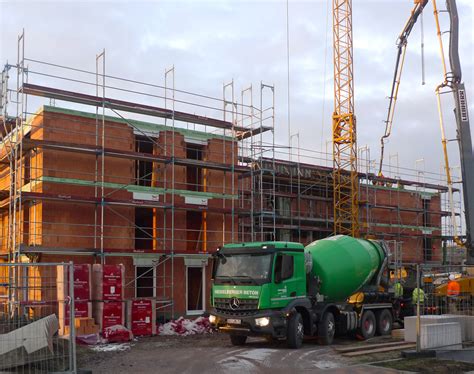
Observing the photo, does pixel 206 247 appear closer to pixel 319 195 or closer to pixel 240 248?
pixel 240 248

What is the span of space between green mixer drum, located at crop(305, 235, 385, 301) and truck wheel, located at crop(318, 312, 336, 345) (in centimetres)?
76

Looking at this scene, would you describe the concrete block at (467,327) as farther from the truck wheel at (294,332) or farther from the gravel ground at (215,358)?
the truck wheel at (294,332)

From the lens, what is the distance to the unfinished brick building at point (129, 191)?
20.5m

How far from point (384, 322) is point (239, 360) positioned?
7.72 m


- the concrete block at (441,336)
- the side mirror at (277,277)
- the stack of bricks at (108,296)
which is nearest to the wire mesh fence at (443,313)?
the concrete block at (441,336)

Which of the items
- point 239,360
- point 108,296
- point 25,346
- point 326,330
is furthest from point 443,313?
point 25,346

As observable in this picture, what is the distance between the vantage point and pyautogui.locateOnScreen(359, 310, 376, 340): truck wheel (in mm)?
18828

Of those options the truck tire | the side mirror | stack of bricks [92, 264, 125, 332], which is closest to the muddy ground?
stack of bricks [92, 264, 125, 332]

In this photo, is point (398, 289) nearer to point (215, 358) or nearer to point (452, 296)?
point (452, 296)

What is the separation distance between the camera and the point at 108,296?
62.4 ft

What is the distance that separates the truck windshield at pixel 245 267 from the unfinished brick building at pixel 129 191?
5951mm

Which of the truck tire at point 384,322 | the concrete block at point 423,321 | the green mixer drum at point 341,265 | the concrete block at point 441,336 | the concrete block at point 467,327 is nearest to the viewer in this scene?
the concrete block at point 441,336

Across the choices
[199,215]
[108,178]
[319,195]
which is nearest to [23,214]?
[108,178]

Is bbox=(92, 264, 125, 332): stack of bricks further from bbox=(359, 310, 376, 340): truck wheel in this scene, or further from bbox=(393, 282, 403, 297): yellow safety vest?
bbox=(393, 282, 403, 297): yellow safety vest
